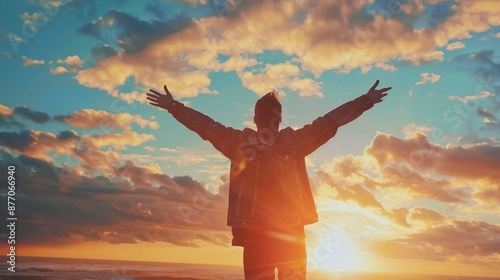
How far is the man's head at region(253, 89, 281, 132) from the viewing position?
5.86 metres

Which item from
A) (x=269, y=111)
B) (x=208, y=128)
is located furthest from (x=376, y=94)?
(x=208, y=128)

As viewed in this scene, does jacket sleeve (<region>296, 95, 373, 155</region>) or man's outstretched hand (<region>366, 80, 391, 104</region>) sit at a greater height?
man's outstretched hand (<region>366, 80, 391, 104</region>)

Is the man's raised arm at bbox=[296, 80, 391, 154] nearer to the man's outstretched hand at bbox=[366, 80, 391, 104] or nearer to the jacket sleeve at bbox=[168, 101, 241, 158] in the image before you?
the man's outstretched hand at bbox=[366, 80, 391, 104]

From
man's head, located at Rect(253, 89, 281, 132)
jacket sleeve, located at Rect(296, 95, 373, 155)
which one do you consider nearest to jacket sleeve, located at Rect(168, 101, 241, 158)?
man's head, located at Rect(253, 89, 281, 132)

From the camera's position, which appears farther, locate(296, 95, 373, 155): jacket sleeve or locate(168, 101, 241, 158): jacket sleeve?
locate(168, 101, 241, 158): jacket sleeve

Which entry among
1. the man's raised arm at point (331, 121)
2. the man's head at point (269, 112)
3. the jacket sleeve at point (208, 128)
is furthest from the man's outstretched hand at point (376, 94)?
the jacket sleeve at point (208, 128)

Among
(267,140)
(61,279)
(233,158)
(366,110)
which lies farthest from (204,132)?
(61,279)

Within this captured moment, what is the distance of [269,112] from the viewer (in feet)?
19.2

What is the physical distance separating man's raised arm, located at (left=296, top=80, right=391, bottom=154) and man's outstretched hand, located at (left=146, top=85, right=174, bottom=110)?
214 centimetres

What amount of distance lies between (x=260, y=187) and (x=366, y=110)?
1.91 m

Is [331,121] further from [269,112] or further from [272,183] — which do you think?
[272,183]

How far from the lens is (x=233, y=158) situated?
20.0ft

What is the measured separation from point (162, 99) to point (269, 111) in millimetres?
1860

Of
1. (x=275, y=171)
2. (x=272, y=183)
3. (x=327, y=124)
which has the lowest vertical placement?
(x=272, y=183)
